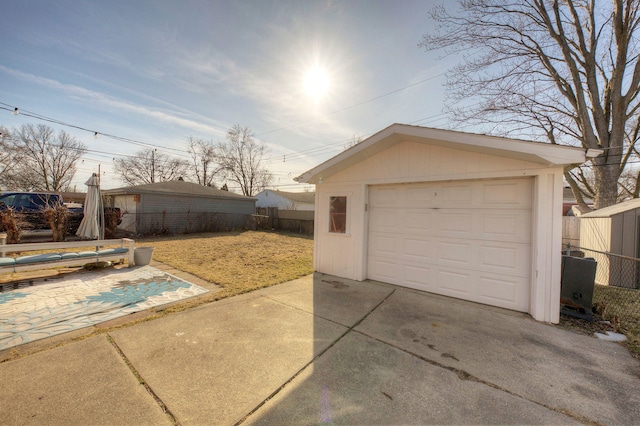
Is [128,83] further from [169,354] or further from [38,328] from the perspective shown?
[169,354]

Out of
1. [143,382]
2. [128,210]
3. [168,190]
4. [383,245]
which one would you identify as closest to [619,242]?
[383,245]

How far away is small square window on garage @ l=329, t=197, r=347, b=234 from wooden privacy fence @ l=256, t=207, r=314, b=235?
9.25 meters

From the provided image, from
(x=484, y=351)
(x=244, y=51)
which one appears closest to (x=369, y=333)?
(x=484, y=351)

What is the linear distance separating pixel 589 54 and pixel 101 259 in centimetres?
1686

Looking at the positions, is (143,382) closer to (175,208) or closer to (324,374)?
(324,374)

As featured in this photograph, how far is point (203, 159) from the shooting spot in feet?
97.9

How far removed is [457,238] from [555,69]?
1019 centimetres

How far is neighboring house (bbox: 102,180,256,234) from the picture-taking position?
12.7 metres

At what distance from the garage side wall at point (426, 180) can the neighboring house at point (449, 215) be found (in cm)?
1

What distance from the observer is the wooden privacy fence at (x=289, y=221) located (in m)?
15.5

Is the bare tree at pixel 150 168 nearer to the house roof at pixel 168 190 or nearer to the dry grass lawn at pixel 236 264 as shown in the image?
the house roof at pixel 168 190

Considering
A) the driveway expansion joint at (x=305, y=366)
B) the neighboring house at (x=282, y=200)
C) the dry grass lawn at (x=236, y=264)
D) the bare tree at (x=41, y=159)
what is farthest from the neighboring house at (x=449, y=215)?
the bare tree at (x=41, y=159)

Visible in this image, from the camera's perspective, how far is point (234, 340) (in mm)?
2875

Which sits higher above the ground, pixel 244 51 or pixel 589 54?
pixel 589 54
